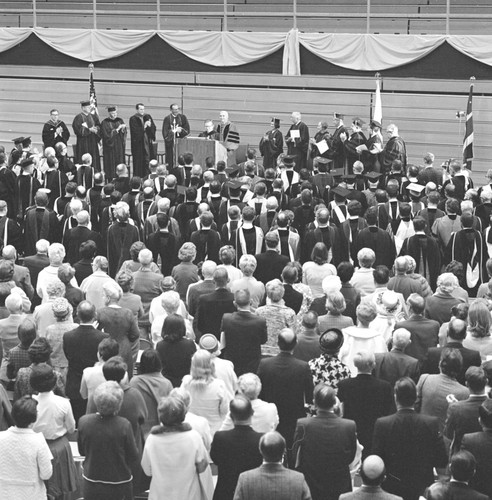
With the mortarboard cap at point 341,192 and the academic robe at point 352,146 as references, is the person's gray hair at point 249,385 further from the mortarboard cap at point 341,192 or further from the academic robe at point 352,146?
the academic robe at point 352,146

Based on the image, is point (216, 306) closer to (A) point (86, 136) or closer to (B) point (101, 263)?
(B) point (101, 263)

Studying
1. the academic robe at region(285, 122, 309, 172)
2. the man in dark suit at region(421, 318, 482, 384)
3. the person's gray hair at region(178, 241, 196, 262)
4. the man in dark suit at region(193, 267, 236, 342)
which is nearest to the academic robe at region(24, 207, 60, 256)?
the person's gray hair at region(178, 241, 196, 262)

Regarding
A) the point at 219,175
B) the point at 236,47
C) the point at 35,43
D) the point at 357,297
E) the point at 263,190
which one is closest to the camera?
the point at 357,297

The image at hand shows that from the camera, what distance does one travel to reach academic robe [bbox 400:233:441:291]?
41.8 ft

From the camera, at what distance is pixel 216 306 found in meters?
10.1

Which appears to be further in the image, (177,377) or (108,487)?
(177,377)

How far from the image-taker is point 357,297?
1052 cm

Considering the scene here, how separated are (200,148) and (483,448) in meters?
14.0

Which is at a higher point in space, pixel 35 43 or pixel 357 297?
pixel 35 43

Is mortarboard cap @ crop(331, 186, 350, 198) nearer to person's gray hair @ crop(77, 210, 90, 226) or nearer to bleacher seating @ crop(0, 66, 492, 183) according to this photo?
person's gray hair @ crop(77, 210, 90, 226)

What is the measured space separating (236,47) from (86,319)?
15.8 m

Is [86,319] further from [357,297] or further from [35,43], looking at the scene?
[35,43]

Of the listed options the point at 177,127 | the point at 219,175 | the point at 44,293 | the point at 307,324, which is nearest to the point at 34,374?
the point at 307,324

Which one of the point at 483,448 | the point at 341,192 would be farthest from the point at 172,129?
the point at 483,448
